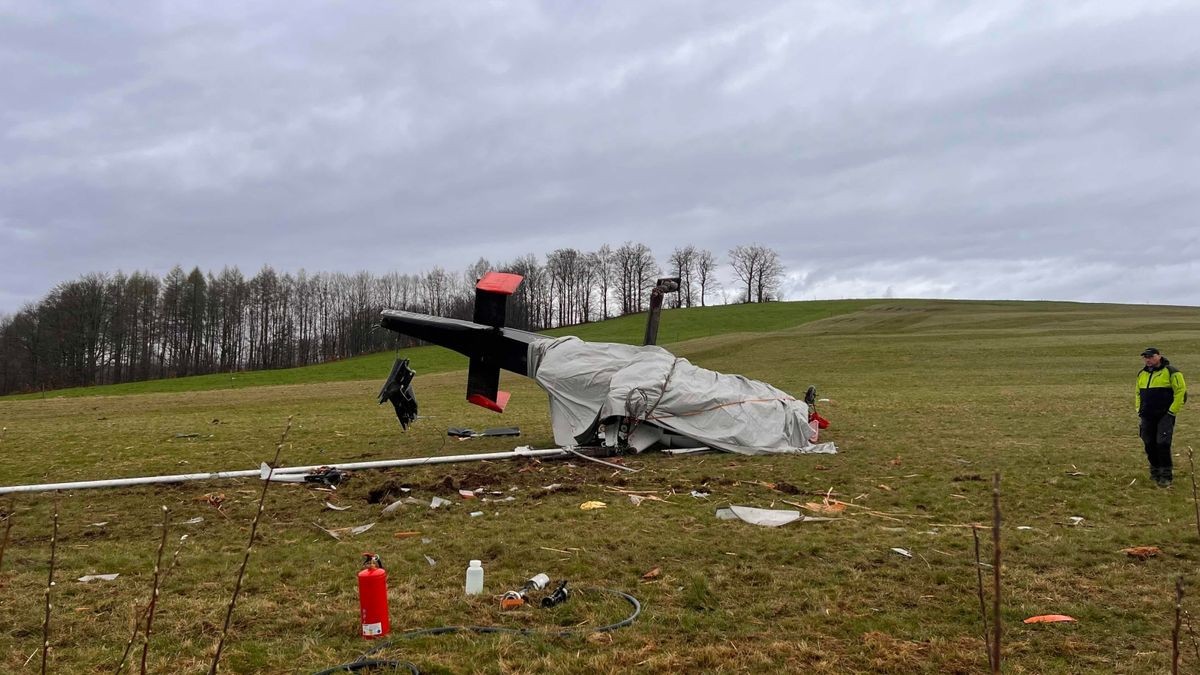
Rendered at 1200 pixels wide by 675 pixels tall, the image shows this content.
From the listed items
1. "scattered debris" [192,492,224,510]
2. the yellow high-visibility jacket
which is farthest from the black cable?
the yellow high-visibility jacket

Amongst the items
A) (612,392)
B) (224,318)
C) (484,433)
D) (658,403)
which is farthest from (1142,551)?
(224,318)

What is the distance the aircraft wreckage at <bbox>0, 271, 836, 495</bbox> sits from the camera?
12.7 m

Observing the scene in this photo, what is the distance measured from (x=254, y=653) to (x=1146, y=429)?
1139 cm

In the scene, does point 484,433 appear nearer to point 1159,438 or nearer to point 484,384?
point 484,384

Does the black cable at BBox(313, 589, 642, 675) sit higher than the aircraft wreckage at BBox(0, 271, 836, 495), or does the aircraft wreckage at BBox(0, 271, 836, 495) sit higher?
the aircraft wreckage at BBox(0, 271, 836, 495)

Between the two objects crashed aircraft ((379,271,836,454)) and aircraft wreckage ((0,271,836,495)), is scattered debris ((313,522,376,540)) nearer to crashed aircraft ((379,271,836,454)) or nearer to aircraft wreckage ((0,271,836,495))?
aircraft wreckage ((0,271,836,495))

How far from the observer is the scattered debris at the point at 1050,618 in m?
4.97

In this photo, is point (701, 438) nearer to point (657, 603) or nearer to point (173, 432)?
point (657, 603)

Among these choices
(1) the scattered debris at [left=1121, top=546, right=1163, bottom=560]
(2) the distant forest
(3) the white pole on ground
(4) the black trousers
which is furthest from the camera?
(2) the distant forest

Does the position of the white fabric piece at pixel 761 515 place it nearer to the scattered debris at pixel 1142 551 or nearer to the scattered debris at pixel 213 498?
the scattered debris at pixel 1142 551

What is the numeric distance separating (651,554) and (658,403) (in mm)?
6089

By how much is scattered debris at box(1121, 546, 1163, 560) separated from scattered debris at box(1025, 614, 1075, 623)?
209 cm

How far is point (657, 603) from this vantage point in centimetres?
543

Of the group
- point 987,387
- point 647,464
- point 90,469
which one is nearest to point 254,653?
point 647,464
